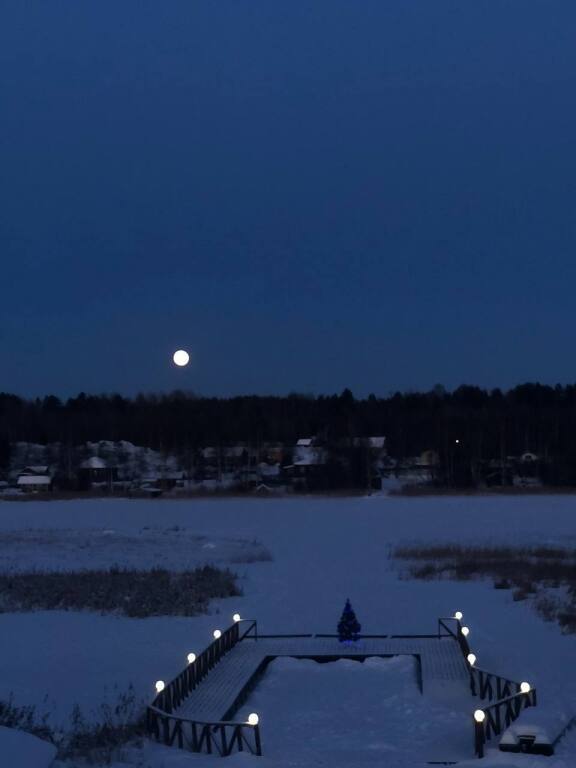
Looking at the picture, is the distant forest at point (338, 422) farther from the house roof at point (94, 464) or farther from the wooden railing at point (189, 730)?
the wooden railing at point (189, 730)

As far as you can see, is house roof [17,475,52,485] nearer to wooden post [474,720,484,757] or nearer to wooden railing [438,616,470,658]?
wooden railing [438,616,470,658]

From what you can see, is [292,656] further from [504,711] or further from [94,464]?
[94,464]

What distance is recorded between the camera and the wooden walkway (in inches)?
469

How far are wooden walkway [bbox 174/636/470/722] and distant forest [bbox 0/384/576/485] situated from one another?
Result: 199ft

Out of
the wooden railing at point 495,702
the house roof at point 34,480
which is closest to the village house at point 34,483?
the house roof at point 34,480

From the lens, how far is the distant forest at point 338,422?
9069 cm

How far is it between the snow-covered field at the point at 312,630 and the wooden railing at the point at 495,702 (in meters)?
0.32

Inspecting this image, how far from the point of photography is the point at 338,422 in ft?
349

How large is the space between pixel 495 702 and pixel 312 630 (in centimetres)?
746

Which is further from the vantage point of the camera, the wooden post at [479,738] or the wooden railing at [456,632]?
the wooden railing at [456,632]

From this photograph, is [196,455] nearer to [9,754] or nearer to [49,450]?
[49,450]

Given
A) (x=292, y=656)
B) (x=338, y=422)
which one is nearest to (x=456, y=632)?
(x=292, y=656)

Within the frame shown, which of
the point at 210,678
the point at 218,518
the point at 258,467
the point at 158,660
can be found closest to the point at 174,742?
the point at 210,678

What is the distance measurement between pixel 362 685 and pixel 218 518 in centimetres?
3618
